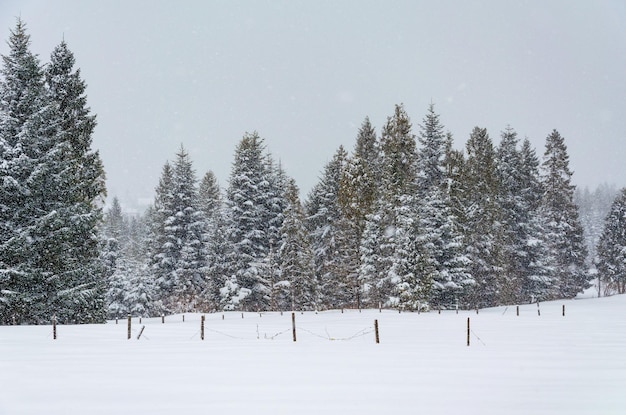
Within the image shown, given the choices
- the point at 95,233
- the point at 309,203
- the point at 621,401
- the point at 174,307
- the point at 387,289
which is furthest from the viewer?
the point at 309,203

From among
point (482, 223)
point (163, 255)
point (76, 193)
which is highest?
point (76, 193)

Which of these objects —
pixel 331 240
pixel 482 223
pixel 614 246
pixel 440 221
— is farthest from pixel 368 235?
pixel 614 246

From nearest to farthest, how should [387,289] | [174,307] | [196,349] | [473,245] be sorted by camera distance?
[196,349] < [387,289] < [473,245] < [174,307]

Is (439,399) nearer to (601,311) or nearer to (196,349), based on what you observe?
(196,349)

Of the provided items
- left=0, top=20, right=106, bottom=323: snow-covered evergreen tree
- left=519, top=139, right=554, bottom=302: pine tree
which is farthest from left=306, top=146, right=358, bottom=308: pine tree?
left=0, top=20, right=106, bottom=323: snow-covered evergreen tree

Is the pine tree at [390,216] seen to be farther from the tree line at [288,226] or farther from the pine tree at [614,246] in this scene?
the pine tree at [614,246]

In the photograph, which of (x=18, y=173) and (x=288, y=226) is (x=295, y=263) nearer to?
(x=288, y=226)

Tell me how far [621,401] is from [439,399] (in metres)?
4.12

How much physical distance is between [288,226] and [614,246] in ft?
154

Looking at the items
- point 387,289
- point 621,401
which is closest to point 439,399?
point 621,401

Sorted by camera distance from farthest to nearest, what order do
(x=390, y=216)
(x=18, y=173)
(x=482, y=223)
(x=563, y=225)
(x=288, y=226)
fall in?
(x=563, y=225) < (x=482, y=223) < (x=288, y=226) < (x=390, y=216) < (x=18, y=173)

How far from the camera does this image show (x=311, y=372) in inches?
611

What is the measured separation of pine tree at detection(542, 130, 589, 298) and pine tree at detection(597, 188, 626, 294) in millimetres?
8040

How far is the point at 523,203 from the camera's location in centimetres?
5647
